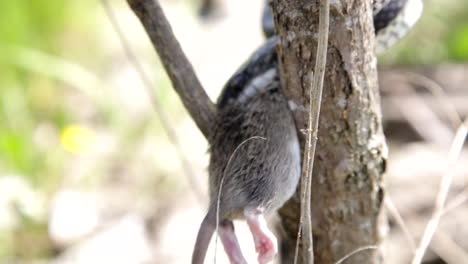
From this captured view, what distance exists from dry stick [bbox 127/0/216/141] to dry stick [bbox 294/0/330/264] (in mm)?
303

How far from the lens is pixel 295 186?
1.17m

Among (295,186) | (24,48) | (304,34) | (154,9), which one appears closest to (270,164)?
(295,186)

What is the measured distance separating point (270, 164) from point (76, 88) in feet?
8.28

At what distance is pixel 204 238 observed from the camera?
107 cm

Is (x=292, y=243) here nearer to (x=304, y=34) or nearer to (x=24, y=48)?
(x=304, y=34)

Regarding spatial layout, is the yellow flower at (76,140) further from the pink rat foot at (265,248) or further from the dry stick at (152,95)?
the pink rat foot at (265,248)

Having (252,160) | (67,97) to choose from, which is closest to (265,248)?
(252,160)

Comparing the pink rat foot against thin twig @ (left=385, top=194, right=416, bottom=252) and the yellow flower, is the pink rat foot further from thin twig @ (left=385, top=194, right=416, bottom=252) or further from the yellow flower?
the yellow flower

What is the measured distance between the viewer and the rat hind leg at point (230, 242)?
107 cm

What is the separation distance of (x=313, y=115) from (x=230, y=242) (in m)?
0.25

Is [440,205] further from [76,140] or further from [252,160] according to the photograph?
[76,140]

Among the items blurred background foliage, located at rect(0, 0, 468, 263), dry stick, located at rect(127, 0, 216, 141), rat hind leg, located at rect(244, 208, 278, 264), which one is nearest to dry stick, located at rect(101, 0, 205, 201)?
dry stick, located at rect(127, 0, 216, 141)

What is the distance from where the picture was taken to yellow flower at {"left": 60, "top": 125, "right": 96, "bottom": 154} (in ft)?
9.49

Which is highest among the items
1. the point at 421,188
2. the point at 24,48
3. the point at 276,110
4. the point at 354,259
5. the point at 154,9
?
the point at 24,48
